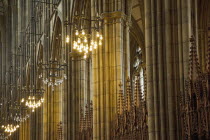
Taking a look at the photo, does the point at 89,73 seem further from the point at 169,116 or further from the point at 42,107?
the point at 169,116

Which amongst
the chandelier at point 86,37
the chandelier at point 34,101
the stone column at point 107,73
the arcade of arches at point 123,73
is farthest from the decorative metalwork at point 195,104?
the chandelier at point 34,101

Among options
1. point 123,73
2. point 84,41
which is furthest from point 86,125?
point 84,41

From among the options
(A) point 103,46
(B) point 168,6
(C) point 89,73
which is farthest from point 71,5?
(B) point 168,6

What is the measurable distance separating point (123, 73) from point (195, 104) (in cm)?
825

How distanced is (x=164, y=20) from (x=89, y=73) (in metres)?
13.1

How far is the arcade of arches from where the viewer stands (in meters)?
17.3

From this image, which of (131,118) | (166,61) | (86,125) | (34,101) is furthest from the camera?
(34,101)

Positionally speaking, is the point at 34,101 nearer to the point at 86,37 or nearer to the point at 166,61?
the point at 86,37

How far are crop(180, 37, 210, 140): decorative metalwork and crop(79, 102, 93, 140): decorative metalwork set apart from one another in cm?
950

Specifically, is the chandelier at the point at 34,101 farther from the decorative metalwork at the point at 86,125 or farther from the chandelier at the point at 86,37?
the chandelier at the point at 86,37

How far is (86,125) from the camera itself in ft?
86.8

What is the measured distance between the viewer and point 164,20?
18.5m

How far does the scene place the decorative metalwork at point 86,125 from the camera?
85.0 ft

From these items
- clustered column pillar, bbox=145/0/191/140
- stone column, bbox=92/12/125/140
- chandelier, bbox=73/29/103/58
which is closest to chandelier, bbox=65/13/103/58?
chandelier, bbox=73/29/103/58
